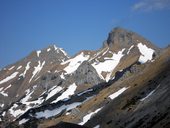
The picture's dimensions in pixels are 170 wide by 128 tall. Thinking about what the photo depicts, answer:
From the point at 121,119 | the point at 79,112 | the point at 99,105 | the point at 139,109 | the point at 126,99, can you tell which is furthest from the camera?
the point at 79,112

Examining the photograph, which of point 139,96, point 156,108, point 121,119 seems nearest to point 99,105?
point 139,96

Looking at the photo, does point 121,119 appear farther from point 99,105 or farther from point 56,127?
point 99,105

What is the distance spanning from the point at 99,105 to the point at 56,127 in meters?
77.2

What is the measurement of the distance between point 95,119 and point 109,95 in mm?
37012

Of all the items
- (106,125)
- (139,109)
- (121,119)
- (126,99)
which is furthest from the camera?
(126,99)

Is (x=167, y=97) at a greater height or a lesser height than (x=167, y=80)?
lesser

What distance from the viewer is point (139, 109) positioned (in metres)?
85.4

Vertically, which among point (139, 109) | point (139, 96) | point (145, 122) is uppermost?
point (139, 96)

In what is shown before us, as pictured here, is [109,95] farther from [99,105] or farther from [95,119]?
[95,119]

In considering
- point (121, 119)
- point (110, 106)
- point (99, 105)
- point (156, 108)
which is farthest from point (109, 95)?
point (156, 108)

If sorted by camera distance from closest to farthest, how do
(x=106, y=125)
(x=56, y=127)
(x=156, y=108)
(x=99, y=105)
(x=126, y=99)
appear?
(x=56, y=127) < (x=156, y=108) < (x=106, y=125) < (x=126, y=99) < (x=99, y=105)

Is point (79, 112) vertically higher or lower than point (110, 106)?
higher

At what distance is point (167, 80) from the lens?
8931 centimetres

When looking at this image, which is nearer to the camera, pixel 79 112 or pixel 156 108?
pixel 156 108
